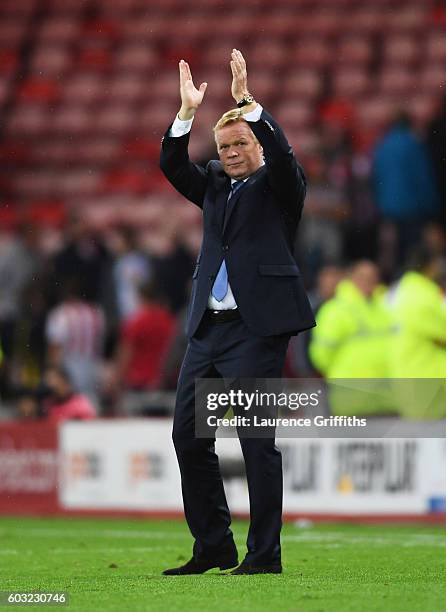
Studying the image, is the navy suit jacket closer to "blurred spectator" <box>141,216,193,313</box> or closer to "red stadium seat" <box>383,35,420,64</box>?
"blurred spectator" <box>141,216,193,313</box>

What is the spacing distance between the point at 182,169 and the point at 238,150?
296 mm

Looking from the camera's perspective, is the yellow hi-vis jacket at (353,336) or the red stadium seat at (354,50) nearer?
the yellow hi-vis jacket at (353,336)

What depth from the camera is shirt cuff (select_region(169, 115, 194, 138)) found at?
24.1 feet

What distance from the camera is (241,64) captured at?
280 inches

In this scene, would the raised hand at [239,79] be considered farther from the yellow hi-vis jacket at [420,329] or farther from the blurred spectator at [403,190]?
the blurred spectator at [403,190]

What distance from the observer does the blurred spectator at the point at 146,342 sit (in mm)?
14867

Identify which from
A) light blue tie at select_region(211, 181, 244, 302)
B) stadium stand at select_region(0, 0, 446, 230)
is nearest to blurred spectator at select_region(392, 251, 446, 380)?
light blue tie at select_region(211, 181, 244, 302)

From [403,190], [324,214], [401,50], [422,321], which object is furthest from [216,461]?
[401,50]

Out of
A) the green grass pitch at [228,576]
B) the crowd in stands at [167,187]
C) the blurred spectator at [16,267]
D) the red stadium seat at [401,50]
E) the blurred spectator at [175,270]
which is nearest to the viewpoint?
the green grass pitch at [228,576]

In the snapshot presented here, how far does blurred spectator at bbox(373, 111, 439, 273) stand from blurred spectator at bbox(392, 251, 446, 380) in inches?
126

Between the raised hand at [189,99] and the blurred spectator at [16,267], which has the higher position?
the raised hand at [189,99]

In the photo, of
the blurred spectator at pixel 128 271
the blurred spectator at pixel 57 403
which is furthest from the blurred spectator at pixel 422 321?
the blurred spectator at pixel 128 271

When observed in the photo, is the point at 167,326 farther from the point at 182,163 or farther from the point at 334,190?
the point at 182,163

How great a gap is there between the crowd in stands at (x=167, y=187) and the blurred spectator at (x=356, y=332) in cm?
1
